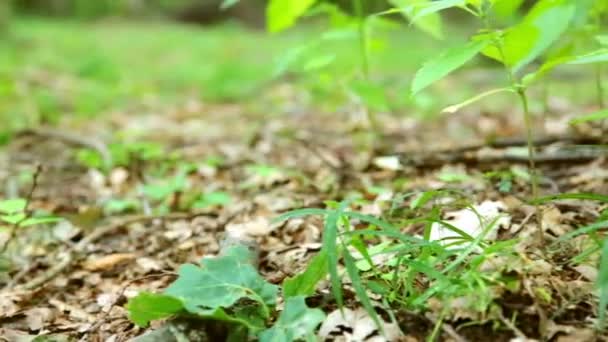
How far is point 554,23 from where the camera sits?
1014mm

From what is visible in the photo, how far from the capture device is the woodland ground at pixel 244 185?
133 centimetres

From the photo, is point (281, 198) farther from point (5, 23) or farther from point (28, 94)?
point (5, 23)

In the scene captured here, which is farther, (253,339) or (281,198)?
(281,198)

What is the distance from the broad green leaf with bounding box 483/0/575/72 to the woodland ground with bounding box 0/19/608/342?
43 centimetres

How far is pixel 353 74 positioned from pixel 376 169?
16.9 inches

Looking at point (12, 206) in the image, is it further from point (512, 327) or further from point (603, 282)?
point (603, 282)

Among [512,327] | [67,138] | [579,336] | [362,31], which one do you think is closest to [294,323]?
[512,327]

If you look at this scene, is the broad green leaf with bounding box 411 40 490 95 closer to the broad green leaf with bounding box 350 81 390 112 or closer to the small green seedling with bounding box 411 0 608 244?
the small green seedling with bounding box 411 0 608 244

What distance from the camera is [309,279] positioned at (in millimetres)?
1348

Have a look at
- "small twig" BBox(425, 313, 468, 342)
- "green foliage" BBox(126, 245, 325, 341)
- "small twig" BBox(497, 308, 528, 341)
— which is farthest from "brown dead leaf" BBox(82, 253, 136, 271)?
"small twig" BBox(497, 308, 528, 341)

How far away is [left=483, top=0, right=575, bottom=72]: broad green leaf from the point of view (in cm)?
101

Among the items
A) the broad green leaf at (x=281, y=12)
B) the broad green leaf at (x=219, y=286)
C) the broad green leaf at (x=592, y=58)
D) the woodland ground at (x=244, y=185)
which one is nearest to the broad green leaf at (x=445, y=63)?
the broad green leaf at (x=592, y=58)

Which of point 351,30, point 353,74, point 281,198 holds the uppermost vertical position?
point 351,30

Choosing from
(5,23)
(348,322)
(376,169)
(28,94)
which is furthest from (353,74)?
(5,23)
